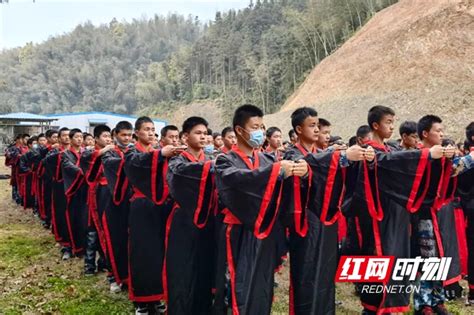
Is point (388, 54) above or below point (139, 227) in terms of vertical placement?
above

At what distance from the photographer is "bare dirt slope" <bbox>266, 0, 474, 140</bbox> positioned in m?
23.5

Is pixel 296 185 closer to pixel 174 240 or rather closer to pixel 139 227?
pixel 174 240

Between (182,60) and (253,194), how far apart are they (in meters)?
83.7

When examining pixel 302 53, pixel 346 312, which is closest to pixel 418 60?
pixel 302 53

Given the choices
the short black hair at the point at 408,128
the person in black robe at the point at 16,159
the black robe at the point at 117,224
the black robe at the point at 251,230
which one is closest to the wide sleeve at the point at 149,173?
the black robe at the point at 117,224

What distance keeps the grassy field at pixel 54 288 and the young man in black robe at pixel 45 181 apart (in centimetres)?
110

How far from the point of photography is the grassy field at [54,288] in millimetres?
5152

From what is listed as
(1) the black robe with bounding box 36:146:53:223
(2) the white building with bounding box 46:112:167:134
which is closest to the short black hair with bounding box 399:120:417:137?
(1) the black robe with bounding box 36:146:53:223

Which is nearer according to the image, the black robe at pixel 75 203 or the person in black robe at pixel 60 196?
the black robe at pixel 75 203

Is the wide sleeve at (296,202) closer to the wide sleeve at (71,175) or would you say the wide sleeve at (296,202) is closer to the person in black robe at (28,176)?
the wide sleeve at (71,175)

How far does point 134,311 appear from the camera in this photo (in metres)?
5.06

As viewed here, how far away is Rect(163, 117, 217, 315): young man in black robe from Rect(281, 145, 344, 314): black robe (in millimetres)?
798

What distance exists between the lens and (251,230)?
3469mm

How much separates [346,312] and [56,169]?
17.3 feet
